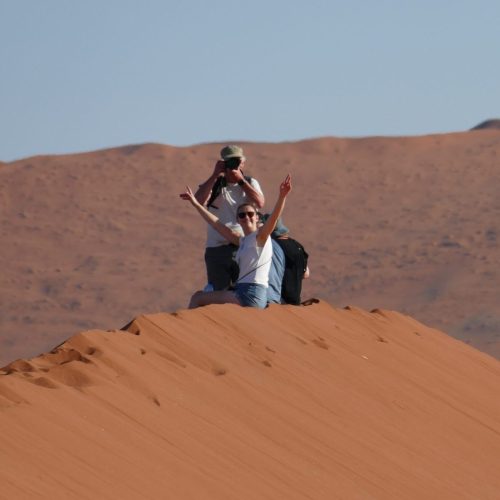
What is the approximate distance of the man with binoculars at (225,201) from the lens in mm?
10430

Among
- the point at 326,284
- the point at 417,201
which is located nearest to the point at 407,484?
the point at 326,284

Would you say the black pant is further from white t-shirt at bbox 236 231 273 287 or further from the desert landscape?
white t-shirt at bbox 236 231 273 287

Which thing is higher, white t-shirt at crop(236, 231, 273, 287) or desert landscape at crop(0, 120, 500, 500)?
white t-shirt at crop(236, 231, 273, 287)

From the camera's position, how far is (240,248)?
963 cm

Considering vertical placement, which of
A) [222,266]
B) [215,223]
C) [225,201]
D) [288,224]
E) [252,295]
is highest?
[225,201]

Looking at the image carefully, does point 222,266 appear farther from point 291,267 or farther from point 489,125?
point 489,125

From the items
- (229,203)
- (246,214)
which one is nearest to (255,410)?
(246,214)

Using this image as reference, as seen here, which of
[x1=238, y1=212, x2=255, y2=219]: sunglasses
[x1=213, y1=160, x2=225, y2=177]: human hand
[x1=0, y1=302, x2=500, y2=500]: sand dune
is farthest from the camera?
[x1=213, y1=160, x2=225, y2=177]: human hand

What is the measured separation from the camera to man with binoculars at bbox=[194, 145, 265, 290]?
10.4m

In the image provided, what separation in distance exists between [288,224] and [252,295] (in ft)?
111

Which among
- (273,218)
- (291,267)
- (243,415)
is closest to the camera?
(243,415)

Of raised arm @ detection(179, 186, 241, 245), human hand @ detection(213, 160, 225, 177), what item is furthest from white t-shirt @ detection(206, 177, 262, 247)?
raised arm @ detection(179, 186, 241, 245)

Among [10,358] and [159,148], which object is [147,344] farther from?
[159,148]

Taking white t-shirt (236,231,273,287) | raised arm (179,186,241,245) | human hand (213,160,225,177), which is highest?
human hand (213,160,225,177)
